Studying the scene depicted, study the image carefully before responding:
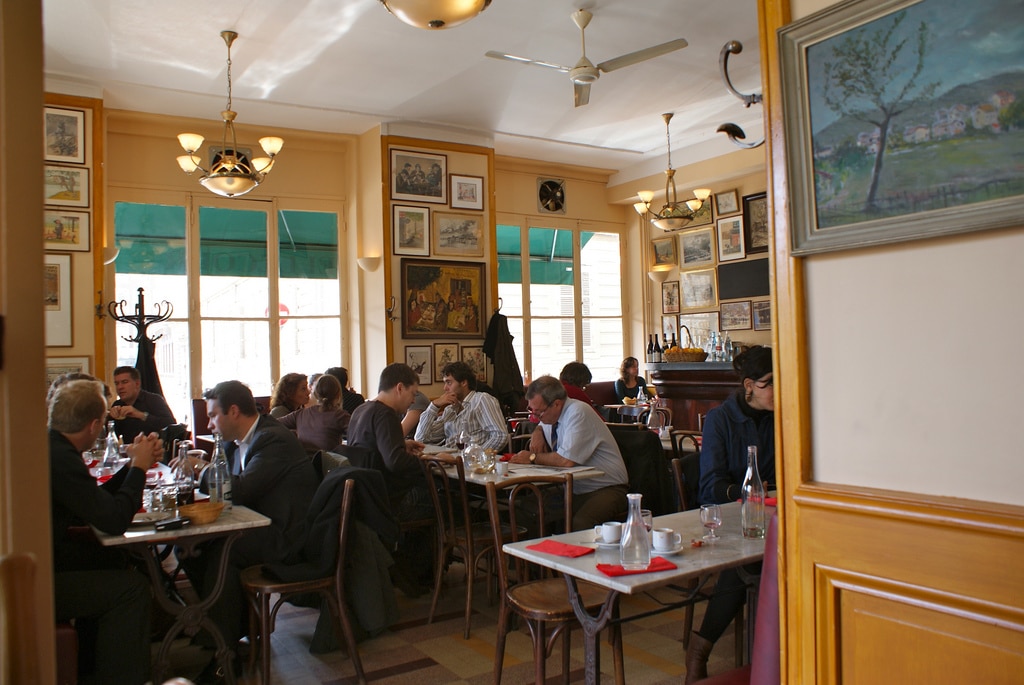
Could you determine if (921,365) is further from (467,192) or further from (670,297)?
(670,297)

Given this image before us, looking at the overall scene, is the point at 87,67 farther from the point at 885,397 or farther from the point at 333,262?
the point at 885,397

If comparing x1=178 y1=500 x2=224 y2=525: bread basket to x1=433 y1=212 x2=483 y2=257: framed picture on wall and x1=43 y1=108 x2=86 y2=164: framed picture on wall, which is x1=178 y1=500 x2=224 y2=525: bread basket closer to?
x1=43 y1=108 x2=86 y2=164: framed picture on wall

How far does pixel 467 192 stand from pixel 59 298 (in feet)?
14.6

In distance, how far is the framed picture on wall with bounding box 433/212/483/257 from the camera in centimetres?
942

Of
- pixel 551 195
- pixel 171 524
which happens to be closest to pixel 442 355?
pixel 551 195

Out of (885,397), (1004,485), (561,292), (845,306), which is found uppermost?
(561,292)

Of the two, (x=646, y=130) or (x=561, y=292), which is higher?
(x=646, y=130)

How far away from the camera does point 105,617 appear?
3217mm

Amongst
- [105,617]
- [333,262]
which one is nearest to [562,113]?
[333,262]

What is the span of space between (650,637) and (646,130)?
7174 mm

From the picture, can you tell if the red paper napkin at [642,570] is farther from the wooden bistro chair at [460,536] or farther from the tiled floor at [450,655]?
the wooden bistro chair at [460,536]

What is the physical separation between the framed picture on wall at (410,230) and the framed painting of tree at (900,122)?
742cm

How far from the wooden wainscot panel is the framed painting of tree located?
1.95 feet

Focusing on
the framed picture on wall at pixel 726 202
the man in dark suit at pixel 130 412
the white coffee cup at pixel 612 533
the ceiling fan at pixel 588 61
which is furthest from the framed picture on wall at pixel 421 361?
the white coffee cup at pixel 612 533
